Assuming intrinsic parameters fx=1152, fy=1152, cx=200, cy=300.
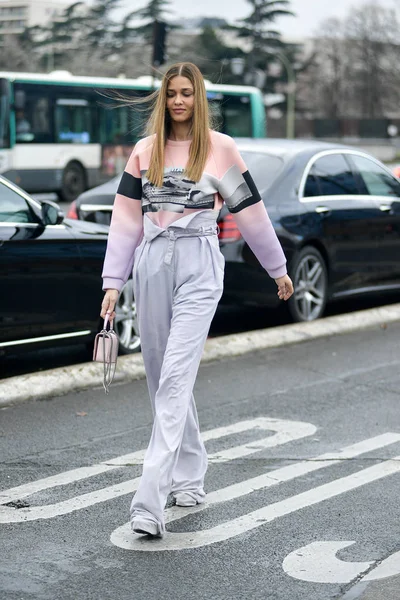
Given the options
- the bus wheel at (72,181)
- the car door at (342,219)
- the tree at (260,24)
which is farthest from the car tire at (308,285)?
the tree at (260,24)

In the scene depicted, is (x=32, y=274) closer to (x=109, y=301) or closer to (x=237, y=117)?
(x=109, y=301)

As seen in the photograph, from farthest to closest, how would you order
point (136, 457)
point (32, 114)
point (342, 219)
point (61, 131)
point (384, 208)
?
point (61, 131)
point (32, 114)
point (384, 208)
point (342, 219)
point (136, 457)

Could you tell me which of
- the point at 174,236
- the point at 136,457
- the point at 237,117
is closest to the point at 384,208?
the point at 136,457

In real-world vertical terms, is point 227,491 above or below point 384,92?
below

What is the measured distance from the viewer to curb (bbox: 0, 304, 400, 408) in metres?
6.77

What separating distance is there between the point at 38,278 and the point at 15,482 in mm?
2301

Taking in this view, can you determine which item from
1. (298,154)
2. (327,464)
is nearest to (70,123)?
(298,154)

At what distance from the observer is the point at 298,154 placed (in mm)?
9648

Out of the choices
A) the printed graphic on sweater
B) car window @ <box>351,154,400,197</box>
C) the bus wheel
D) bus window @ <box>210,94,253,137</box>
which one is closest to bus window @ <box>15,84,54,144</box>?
the bus wheel

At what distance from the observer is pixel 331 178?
9.91 meters

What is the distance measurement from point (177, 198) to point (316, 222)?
5183mm

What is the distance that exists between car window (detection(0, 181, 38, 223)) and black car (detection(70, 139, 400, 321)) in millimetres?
1960

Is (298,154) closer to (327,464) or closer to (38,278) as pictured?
(38,278)

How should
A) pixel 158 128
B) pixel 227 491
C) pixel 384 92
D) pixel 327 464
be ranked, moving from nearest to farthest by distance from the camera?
pixel 158 128 → pixel 227 491 → pixel 327 464 → pixel 384 92
